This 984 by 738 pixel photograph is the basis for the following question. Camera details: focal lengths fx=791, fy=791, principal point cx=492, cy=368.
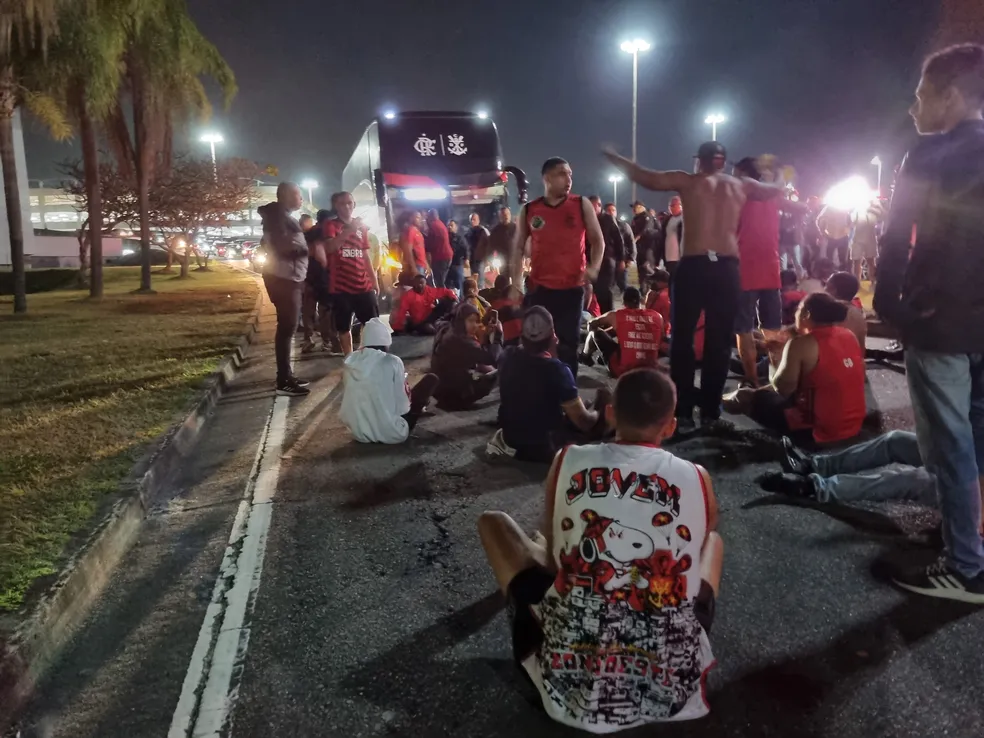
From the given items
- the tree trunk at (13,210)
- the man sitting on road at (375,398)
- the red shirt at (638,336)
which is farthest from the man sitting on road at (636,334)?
the tree trunk at (13,210)

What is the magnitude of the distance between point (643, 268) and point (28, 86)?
13249mm

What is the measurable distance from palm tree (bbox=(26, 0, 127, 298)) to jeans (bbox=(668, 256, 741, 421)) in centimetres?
1531

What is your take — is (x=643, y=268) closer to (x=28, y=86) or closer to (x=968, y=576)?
(x=28, y=86)

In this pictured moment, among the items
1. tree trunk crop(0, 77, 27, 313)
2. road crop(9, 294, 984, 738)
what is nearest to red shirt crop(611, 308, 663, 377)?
road crop(9, 294, 984, 738)

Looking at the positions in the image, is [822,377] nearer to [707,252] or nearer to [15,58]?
[707,252]

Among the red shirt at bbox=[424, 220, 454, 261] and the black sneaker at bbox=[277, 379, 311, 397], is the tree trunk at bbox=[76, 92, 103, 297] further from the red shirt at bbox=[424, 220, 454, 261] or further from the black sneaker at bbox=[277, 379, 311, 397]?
the black sneaker at bbox=[277, 379, 311, 397]

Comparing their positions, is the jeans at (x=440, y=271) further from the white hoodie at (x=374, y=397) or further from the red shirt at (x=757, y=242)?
the white hoodie at (x=374, y=397)

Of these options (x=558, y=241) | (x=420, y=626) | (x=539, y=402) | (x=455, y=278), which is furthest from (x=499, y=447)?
(x=455, y=278)

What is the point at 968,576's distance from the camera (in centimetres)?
336

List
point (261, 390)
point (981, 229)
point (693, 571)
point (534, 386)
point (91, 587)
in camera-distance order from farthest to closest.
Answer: point (261, 390) < point (534, 386) < point (91, 587) < point (981, 229) < point (693, 571)

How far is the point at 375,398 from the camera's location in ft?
20.0

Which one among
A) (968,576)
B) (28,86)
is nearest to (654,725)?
(968,576)

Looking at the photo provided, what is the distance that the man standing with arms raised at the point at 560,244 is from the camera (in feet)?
20.7

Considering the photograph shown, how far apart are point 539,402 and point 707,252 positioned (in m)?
1.68
